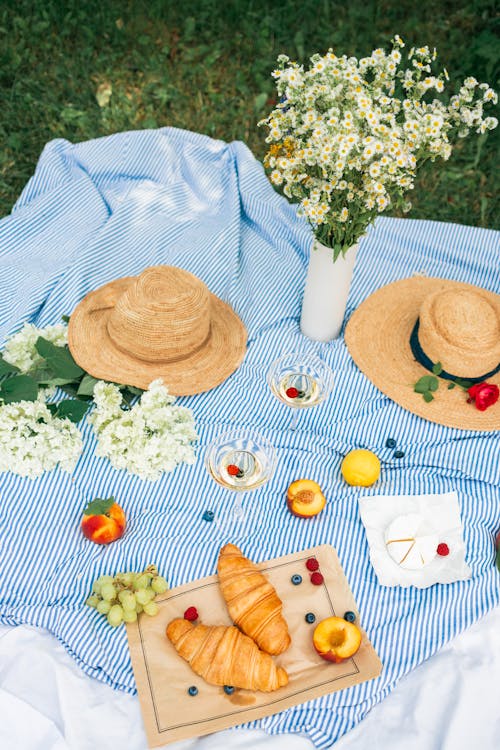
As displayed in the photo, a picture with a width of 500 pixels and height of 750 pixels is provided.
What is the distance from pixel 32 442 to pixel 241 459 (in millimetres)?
869

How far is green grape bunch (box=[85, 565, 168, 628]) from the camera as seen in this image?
8.18 ft

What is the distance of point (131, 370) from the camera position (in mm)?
3053

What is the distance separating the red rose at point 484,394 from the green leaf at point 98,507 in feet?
5.53

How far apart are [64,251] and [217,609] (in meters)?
2.11

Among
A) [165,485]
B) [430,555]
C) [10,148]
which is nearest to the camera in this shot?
[430,555]

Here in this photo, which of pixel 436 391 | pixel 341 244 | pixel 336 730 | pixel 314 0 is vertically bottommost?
pixel 336 730

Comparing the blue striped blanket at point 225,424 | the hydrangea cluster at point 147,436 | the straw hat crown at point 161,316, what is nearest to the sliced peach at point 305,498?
the blue striped blanket at point 225,424

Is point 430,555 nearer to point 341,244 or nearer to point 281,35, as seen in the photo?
point 341,244

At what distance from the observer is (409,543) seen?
2.72m

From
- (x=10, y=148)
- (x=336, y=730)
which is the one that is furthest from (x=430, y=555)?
(x=10, y=148)

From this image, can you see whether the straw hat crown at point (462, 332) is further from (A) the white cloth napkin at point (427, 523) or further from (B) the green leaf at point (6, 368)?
(B) the green leaf at point (6, 368)

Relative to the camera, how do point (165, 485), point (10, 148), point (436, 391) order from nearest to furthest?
1. point (165, 485)
2. point (436, 391)
3. point (10, 148)

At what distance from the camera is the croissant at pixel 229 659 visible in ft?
7.65

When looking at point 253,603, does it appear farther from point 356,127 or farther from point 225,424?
point 356,127
